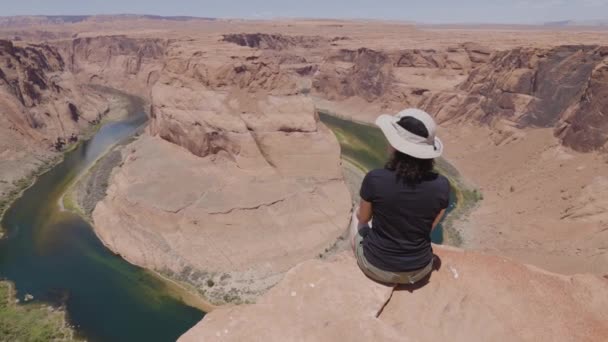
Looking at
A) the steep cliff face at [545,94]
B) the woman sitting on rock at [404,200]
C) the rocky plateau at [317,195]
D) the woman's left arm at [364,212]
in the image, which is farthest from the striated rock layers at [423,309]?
the steep cliff face at [545,94]

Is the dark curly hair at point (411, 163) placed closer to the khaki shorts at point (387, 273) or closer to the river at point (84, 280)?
the khaki shorts at point (387, 273)

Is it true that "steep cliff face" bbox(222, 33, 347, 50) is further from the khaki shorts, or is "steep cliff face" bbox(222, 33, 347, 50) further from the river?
the khaki shorts

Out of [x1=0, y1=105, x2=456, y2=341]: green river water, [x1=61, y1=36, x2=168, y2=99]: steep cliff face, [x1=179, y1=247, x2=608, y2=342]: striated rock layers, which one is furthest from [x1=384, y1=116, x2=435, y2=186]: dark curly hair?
[x1=61, y1=36, x2=168, y2=99]: steep cliff face

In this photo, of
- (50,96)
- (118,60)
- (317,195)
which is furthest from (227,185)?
(118,60)

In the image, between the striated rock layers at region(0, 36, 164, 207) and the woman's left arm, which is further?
the striated rock layers at region(0, 36, 164, 207)

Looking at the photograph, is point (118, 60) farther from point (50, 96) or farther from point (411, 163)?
point (411, 163)

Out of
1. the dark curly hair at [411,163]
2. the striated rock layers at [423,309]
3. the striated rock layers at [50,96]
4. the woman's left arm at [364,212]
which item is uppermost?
the dark curly hair at [411,163]

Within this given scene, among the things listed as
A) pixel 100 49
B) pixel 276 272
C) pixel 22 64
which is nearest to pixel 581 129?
pixel 276 272
